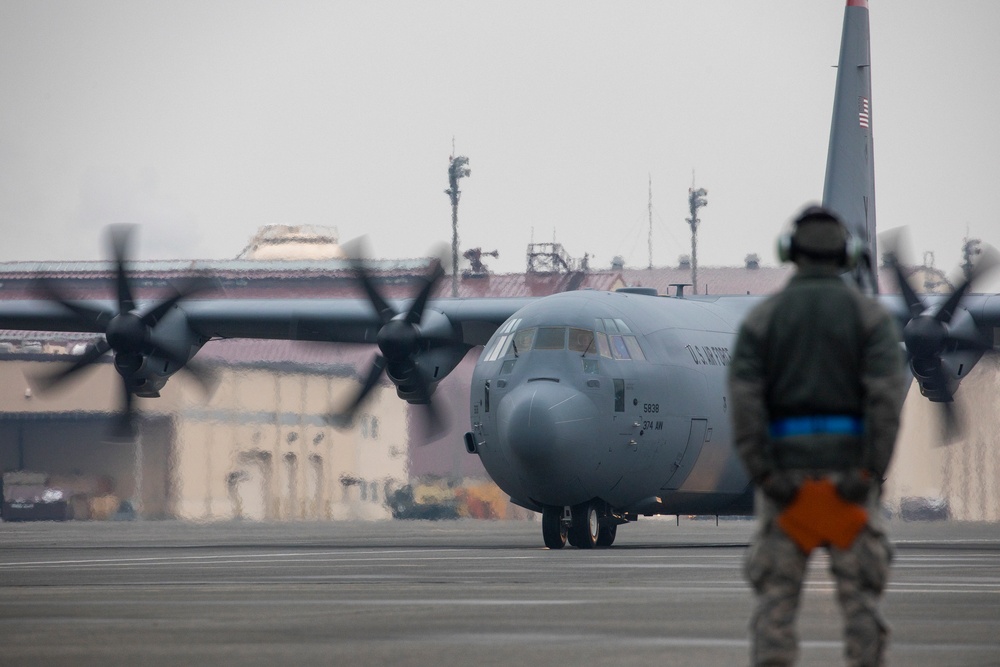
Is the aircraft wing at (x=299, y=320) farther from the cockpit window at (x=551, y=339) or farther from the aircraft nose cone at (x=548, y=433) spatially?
the aircraft nose cone at (x=548, y=433)

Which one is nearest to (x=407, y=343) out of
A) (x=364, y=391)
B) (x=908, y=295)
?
(x=364, y=391)

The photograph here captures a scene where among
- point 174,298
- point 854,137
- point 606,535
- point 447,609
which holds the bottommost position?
point 606,535

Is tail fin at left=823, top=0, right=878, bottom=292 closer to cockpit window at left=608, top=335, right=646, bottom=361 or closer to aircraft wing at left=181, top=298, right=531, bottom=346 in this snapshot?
aircraft wing at left=181, top=298, right=531, bottom=346

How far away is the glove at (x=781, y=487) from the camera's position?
5.98m

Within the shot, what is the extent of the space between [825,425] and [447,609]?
17.4ft

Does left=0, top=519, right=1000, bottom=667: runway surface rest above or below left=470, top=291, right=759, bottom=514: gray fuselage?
below

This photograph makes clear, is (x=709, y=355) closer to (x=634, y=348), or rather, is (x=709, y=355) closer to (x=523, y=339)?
(x=634, y=348)

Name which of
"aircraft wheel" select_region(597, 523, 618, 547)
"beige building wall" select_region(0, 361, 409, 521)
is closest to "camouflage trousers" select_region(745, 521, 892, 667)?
"aircraft wheel" select_region(597, 523, 618, 547)

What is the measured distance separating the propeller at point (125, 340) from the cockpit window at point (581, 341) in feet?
24.3

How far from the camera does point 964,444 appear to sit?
37938 millimetres

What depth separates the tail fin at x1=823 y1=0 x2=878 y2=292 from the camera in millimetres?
29344

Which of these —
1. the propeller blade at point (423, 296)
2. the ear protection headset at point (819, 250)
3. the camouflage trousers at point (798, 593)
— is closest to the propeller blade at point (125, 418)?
the propeller blade at point (423, 296)

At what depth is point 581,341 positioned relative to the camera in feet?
69.2

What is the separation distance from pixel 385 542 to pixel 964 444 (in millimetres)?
17256
